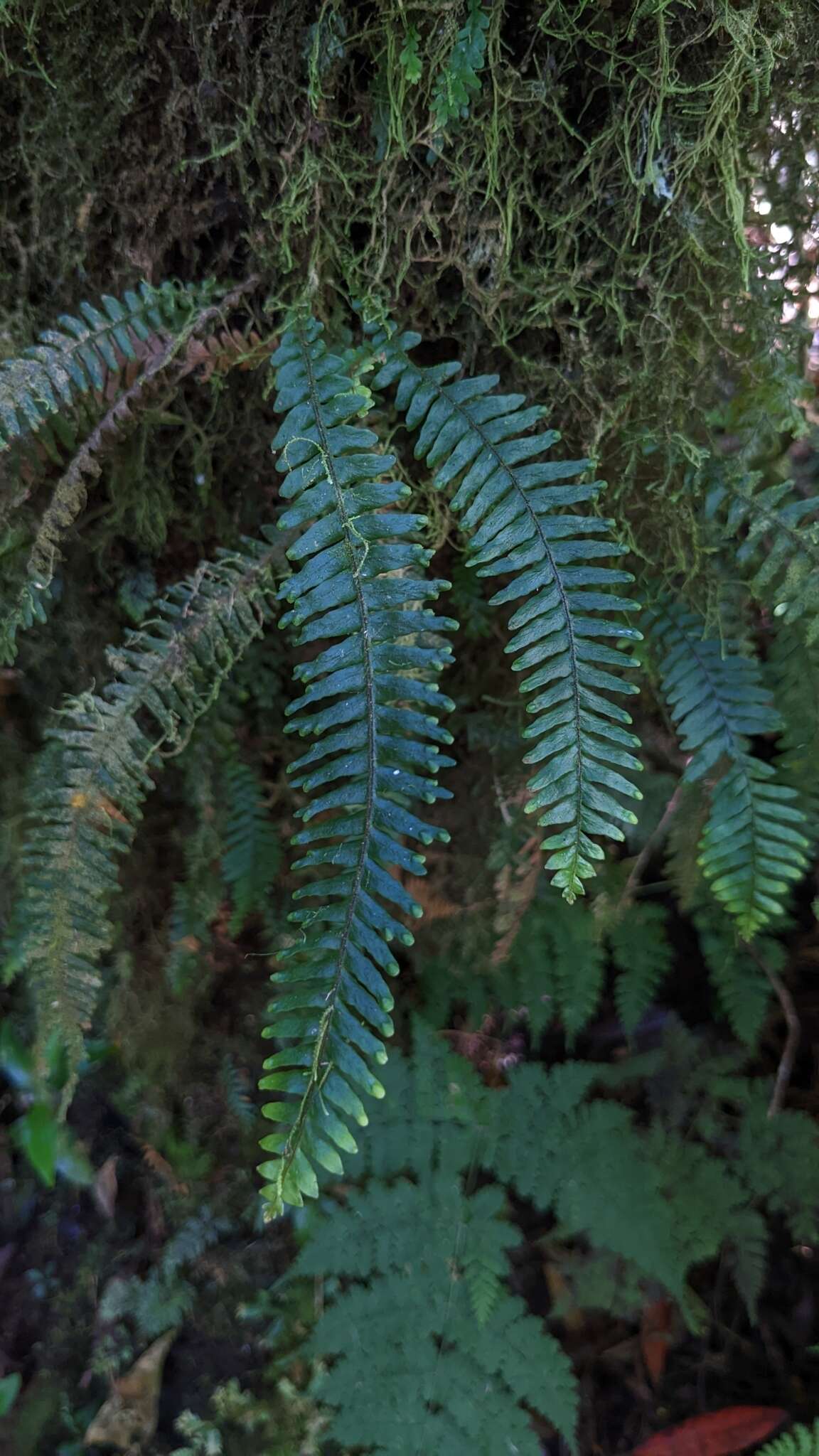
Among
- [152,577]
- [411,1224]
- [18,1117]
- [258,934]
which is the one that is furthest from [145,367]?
[18,1117]

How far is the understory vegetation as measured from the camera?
4.10 feet

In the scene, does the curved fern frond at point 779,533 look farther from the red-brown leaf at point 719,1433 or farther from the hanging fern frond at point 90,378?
the red-brown leaf at point 719,1433

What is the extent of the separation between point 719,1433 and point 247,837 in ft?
6.51

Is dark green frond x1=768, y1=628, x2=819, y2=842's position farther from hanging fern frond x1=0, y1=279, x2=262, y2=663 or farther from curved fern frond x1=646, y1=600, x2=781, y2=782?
hanging fern frond x1=0, y1=279, x2=262, y2=663

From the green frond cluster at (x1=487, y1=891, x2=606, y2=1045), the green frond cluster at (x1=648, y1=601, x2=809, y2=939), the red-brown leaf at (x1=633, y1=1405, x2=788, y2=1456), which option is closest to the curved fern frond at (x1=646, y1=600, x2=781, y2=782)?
the green frond cluster at (x1=648, y1=601, x2=809, y2=939)

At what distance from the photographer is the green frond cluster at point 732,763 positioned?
1522 mm

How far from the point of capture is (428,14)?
1.27 metres

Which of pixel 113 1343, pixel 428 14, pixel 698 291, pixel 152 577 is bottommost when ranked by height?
pixel 113 1343

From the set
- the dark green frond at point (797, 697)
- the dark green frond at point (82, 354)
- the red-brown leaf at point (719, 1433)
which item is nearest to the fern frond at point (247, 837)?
the dark green frond at point (82, 354)

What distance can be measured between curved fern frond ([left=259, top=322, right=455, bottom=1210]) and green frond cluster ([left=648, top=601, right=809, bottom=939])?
59 cm

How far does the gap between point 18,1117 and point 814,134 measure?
132 inches

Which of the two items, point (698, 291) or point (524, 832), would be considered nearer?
point (698, 291)

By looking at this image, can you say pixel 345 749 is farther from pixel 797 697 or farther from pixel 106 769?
pixel 797 697

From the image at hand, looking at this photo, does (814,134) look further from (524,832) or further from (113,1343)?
(113,1343)
